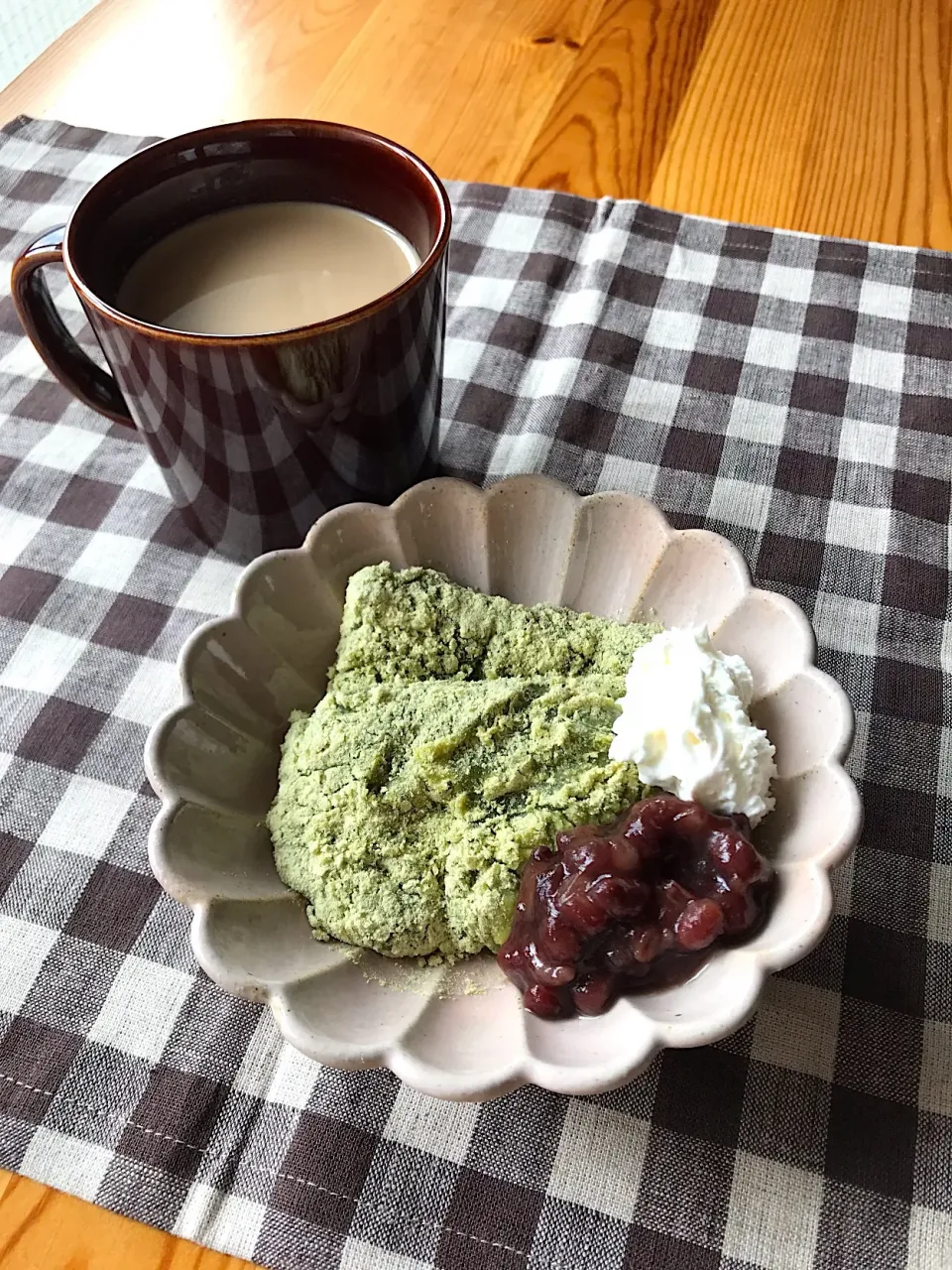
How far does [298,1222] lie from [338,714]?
330 millimetres

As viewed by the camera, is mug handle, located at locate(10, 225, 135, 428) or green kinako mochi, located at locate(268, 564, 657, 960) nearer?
green kinako mochi, located at locate(268, 564, 657, 960)

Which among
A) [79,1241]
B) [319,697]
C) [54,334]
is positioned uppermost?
[54,334]

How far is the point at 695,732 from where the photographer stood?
698mm

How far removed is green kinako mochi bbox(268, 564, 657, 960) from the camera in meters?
0.69

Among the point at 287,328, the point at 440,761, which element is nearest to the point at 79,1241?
the point at 440,761

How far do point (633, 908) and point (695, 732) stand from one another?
0.13 meters

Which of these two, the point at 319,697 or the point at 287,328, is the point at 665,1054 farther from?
the point at 287,328

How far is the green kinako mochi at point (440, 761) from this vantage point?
0.69 metres

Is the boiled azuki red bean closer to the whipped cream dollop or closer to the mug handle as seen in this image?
the whipped cream dollop

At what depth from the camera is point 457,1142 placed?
0.69 meters

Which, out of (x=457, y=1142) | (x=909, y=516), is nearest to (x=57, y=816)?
(x=457, y=1142)

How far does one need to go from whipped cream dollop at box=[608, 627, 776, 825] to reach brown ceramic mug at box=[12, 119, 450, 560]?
0.31 m

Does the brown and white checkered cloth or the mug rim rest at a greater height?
the mug rim

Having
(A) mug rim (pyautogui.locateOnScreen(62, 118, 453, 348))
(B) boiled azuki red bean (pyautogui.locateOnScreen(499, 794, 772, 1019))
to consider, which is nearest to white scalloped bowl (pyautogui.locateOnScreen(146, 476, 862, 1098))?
(B) boiled azuki red bean (pyautogui.locateOnScreen(499, 794, 772, 1019))
